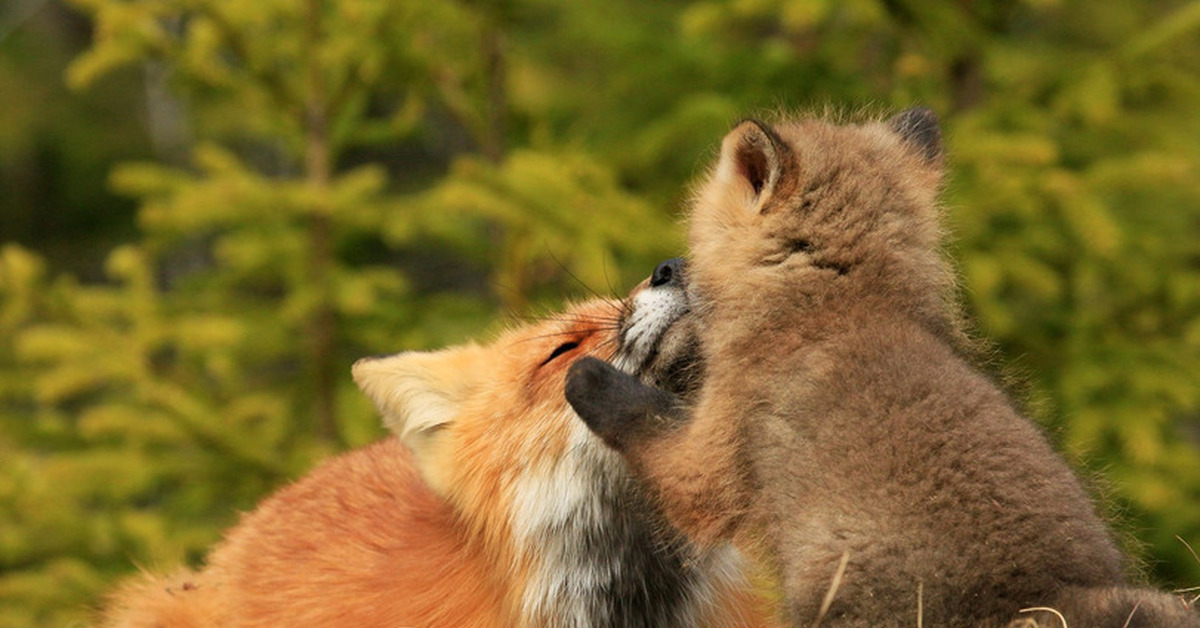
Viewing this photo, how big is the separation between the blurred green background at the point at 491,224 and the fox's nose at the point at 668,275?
132 inches

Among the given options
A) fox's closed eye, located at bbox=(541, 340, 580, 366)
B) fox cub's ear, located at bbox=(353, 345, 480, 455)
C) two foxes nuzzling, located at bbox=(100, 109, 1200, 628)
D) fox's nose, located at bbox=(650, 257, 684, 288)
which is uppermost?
fox cub's ear, located at bbox=(353, 345, 480, 455)

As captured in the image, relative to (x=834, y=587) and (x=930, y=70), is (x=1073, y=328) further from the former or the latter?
(x=834, y=587)

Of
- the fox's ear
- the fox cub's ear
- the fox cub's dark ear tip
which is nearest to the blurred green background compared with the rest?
the fox cub's ear

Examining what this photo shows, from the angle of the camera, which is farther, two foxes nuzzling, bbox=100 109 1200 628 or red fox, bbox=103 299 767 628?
red fox, bbox=103 299 767 628

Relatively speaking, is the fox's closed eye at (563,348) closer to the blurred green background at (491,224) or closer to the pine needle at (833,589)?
the pine needle at (833,589)

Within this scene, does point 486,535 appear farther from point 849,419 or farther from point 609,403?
point 849,419

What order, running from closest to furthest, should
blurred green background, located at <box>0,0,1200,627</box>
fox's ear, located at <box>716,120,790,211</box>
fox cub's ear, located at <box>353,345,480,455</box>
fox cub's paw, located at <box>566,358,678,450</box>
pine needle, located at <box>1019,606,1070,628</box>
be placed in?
pine needle, located at <box>1019,606,1070,628</box>
fox cub's paw, located at <box>566,358,678,450</box>
fox's ear, located at <box>716,120,790,211</box>
fox cub's ear, located at <box>353,345,480,455</box>
blurred green background, located at <box>0,0,1200,627</box>

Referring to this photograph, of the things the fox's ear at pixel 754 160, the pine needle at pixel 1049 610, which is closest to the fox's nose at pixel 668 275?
the fox's ear at pixel 754 160

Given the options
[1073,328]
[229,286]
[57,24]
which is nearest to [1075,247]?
[1073,328]

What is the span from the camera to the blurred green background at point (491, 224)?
7805 mm

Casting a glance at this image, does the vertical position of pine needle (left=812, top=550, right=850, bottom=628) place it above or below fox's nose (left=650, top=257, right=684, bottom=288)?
below

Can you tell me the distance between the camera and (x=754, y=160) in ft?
12.3

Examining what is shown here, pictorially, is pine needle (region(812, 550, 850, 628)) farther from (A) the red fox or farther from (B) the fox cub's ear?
(B) the fox cub's ear

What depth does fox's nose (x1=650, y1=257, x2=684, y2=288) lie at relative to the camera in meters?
3.90
